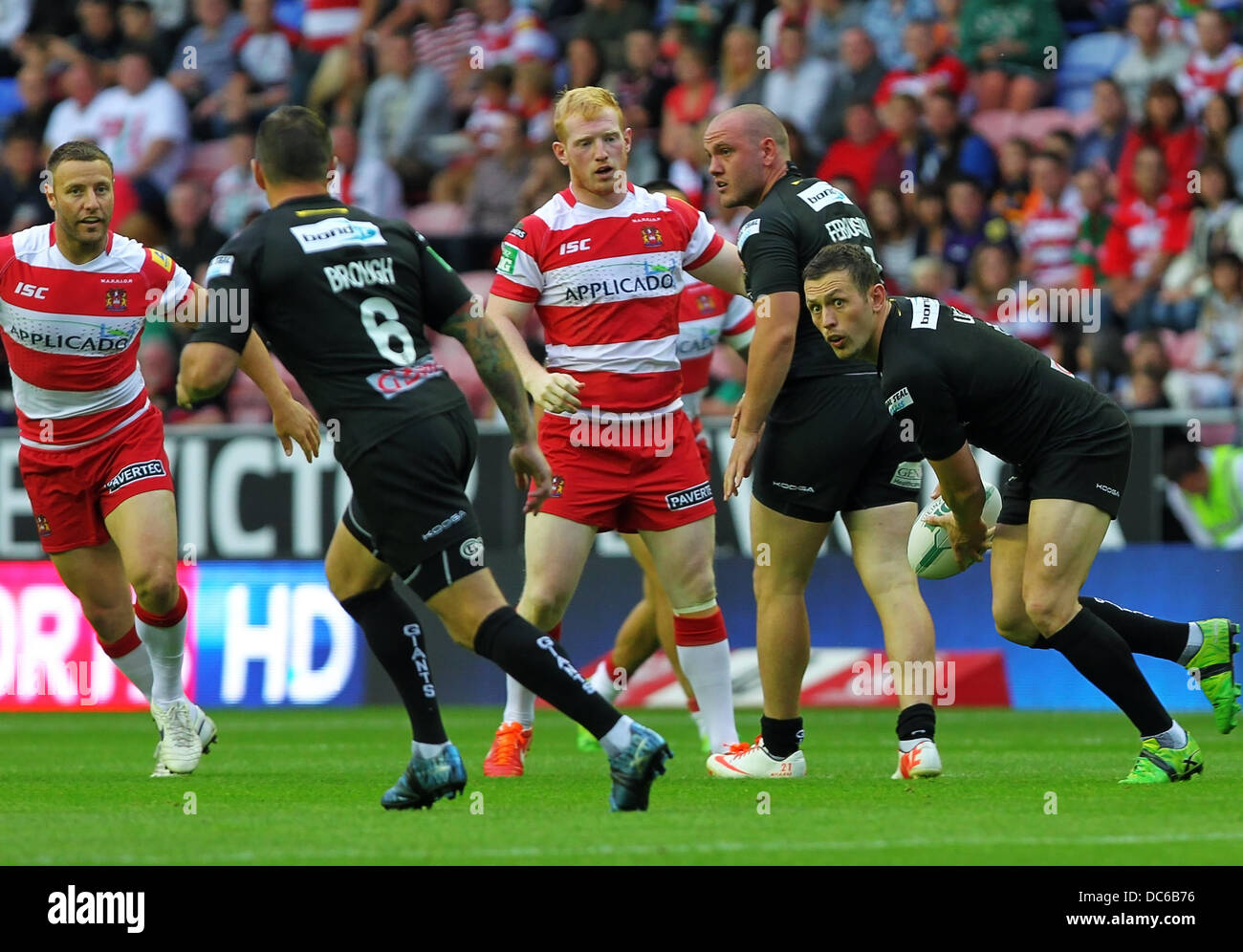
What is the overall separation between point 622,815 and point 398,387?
1.60 meters

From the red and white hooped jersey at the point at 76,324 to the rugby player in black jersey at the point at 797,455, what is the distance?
2711 millimetres

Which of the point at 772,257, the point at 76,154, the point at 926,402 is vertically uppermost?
the point at 76,154

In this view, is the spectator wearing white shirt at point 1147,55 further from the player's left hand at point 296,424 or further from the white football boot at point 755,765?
the player's left hand at point 296,424

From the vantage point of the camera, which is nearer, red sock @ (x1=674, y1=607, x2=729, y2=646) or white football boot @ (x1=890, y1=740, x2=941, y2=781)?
white football boot @ (x1=890, y1=740, x2=941, y2=781)

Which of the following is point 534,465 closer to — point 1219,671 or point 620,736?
point 620,736

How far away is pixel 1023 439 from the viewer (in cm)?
787

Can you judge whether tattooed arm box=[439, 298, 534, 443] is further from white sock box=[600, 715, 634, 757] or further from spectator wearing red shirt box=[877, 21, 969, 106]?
spectator wearing red shirt box=[877, 21, 969, 106]

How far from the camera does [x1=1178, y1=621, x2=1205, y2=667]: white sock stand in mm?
8289

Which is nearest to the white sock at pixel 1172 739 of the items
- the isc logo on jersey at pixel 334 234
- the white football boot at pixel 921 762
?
the white football boot at pixel 921 762

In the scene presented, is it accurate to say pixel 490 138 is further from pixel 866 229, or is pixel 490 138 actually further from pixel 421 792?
pixel 421 792

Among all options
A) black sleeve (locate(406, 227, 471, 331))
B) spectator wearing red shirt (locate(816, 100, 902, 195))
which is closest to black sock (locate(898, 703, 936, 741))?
black sleeve (locate(406, 227, 471, 331))

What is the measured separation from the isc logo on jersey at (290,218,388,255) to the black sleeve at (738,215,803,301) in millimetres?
2125

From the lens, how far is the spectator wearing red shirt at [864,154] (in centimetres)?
1717

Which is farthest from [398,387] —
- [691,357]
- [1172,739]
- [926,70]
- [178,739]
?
[926,70]
